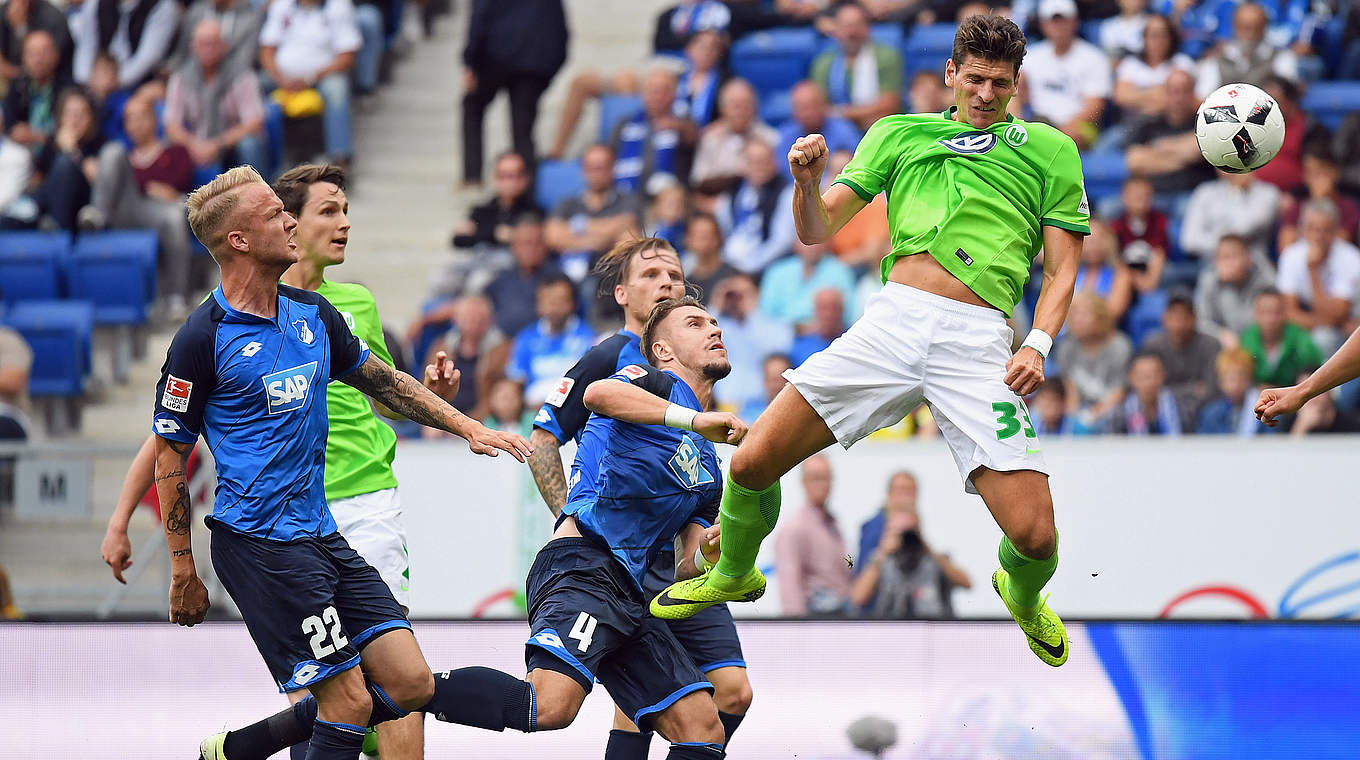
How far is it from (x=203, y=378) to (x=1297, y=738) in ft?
16.0

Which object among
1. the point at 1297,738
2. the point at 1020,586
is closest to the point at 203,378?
the point at 1020,586

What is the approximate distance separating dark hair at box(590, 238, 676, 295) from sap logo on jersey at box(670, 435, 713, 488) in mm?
804

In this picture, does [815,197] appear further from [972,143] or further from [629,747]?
[629,747]

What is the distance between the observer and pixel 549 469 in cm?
630

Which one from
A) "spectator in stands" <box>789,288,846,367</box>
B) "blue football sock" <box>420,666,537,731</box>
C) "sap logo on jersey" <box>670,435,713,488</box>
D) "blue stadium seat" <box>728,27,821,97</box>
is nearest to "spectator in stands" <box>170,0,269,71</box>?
"blue stadium seat" <box>728,27,821,97</box>

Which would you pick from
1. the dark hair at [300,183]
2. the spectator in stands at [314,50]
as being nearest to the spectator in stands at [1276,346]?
the dark hair at [300,183]

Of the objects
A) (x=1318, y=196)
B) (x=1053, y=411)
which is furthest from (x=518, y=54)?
(x=1318, y=196)

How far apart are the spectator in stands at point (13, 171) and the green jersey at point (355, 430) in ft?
27.1

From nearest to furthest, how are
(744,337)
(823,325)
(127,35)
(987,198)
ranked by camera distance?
(987,198)
(823,325)
(744,337)
(127,35)

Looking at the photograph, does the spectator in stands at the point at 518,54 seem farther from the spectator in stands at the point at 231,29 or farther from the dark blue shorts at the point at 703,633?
the dark blue shorts at the point at 703,633

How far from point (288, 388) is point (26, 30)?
11.0m

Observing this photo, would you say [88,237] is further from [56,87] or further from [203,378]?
[203,378]

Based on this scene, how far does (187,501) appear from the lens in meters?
5.40

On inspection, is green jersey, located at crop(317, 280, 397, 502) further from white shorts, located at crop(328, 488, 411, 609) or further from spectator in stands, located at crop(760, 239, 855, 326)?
spectator in stands, located at crop(760, 239, 855, 326)
